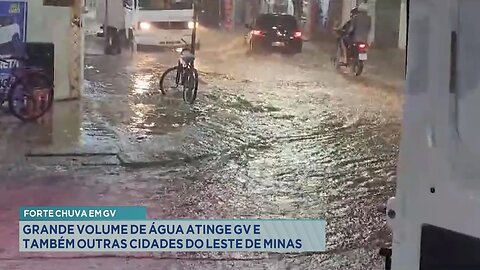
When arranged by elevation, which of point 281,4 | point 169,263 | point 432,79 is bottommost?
point 169,263

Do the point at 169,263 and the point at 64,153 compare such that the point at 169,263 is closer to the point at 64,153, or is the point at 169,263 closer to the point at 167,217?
the point at 167,217

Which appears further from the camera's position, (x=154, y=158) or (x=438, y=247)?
(x=154, y=158)

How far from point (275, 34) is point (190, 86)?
0.39m

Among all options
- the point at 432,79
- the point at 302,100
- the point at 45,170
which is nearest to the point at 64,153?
the point at 45,170

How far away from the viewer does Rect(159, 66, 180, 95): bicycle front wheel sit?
2746 millimetres

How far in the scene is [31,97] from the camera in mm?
2709

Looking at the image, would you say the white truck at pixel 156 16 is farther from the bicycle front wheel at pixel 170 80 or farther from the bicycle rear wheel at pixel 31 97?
the bicycle rear wheel at pixel 31 97

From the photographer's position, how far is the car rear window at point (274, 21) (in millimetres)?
2750

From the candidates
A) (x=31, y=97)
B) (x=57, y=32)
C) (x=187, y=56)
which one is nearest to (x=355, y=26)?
(x=187, y=56)

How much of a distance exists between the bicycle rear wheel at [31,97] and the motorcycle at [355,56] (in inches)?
43.6

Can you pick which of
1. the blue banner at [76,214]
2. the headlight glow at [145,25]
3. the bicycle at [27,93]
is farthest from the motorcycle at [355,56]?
the bicycle at [27,93]

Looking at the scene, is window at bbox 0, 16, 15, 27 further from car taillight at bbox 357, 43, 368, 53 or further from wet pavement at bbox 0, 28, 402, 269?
car taillight at bbox 357, 43, 368, 53

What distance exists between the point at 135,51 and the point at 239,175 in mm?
Answer: 631

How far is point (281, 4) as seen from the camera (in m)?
2.75
